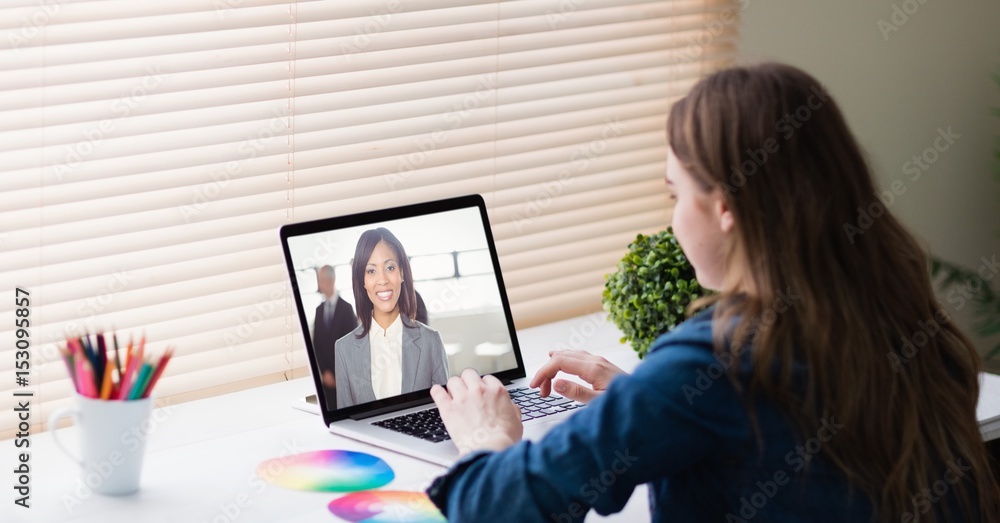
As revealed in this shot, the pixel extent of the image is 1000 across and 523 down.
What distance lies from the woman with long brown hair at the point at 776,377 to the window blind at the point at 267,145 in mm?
719

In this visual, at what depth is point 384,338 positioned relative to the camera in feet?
4.63

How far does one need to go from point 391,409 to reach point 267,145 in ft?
1.52

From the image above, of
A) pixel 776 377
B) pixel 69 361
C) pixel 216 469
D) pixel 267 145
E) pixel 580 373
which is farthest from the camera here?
pixel 267 145

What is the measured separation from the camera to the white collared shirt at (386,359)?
4.58ft

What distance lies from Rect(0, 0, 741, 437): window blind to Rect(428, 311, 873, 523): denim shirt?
770mm

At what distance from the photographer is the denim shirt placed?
2.88 feet

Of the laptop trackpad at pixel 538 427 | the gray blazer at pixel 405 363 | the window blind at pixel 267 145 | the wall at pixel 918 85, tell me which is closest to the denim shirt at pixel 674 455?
the laptop trackpad at pixel 538 427

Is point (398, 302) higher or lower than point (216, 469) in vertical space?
higher

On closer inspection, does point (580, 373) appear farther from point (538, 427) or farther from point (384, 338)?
point (384, 338)

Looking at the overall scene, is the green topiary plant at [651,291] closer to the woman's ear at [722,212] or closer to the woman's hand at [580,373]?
the woman's hand at [580,373]

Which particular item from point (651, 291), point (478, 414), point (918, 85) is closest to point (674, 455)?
point (478, 414)

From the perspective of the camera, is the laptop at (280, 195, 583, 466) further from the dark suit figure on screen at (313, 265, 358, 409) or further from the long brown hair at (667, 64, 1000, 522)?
the long brown hair at (667, 64, 1000, 522)

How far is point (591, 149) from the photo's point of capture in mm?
1964

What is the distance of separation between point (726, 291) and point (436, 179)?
89 centimetres
